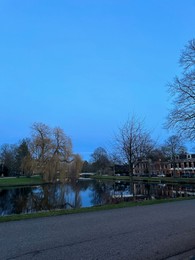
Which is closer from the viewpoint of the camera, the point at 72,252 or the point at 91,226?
the point at 72,252

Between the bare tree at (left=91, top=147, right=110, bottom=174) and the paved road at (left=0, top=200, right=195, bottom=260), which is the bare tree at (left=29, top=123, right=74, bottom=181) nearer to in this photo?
the paved road at (left=0, top=200, right=195, bottom=260)

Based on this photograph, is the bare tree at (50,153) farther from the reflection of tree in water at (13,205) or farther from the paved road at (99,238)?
the paved road at (99,238)

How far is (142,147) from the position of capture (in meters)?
23.0

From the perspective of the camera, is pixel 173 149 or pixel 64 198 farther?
pixel 173 149

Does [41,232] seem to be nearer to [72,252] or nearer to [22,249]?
[22,249]

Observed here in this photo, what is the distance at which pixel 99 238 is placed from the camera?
267 inches

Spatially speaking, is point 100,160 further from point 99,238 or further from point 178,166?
point 99,238

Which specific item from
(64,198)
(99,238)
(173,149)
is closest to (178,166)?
(173,149)

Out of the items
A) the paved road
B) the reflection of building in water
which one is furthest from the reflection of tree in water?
the reflection of building in water

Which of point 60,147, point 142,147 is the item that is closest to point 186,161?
point 60,147

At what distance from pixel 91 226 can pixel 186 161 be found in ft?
320

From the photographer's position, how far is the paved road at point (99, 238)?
550 centimetres

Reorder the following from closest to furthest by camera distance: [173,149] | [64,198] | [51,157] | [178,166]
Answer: [64,198], [51,157], [173,149], [178,166]

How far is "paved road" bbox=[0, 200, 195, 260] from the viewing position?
18.1 feet
